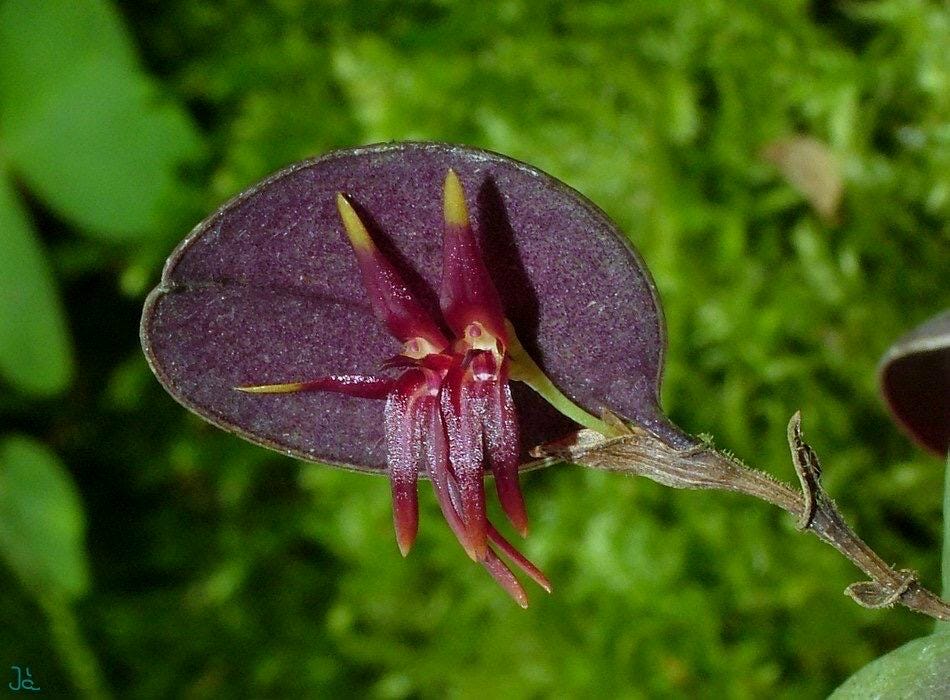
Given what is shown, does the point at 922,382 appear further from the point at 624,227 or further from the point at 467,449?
the point at 624,227

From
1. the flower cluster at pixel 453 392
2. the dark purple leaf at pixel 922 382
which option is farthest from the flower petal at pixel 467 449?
the dark purple leaf at pixel 922 382

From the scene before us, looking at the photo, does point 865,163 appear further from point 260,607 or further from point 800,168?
point 260,607

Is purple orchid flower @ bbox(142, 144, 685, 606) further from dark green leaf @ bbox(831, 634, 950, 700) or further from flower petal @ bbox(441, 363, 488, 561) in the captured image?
dark green leaf @ bbox(831, 634, 950, 700)

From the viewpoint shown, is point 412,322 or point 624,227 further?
point 624,227

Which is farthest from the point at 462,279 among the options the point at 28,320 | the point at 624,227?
the point at 28,320

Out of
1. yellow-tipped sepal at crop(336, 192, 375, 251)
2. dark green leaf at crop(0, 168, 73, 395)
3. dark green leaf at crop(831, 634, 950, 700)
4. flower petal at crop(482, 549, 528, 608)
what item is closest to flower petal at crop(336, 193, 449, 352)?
yellow-tipped sepal at crop(336, 192, 375, 251)
